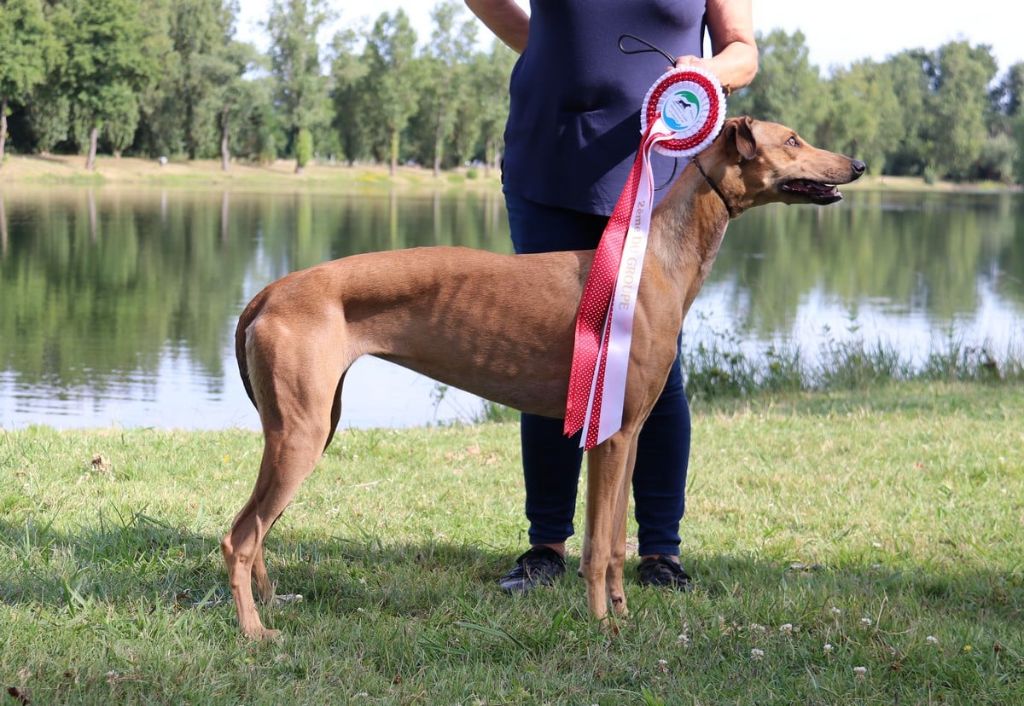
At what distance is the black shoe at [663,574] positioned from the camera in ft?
15.1

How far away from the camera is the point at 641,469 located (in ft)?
15.9

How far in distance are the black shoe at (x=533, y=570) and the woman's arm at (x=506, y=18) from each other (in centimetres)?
232

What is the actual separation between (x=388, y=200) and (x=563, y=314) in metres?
48.9

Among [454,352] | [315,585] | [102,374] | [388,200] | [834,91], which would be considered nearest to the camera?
[454,352]

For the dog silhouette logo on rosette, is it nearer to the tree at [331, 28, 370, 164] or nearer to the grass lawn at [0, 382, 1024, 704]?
the grass lawn at [0, 382, 1024, 704]

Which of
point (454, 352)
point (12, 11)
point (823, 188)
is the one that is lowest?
point (454, 352)

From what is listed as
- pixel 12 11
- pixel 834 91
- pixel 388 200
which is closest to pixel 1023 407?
pixel 388 200

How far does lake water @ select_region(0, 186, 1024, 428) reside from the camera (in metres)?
11.9

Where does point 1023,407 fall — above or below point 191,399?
above

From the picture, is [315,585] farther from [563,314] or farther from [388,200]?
[388,200]

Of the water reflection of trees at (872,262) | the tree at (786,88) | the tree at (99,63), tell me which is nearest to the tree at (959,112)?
the tree at (786,88)

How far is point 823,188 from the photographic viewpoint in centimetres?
422

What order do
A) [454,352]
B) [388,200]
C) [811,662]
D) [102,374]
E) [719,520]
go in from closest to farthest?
[811,662] < [454,352] < [719,520] < [102,374] < [388,200]

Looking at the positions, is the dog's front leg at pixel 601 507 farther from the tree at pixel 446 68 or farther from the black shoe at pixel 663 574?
the tree at pixel 446 68
